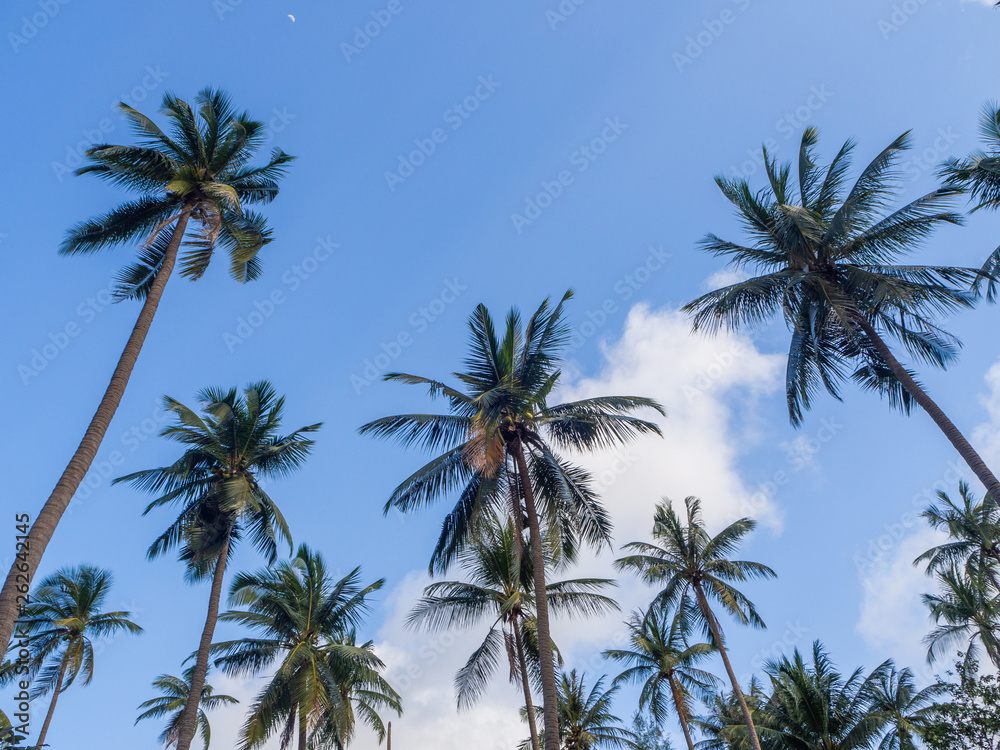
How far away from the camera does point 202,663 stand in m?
17.6

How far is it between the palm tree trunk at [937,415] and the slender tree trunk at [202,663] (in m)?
18.4

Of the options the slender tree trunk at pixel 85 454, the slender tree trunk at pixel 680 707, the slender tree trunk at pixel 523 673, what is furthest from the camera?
the slender tree trunk at pixel 680 707

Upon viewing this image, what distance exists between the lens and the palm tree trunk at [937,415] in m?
13.2

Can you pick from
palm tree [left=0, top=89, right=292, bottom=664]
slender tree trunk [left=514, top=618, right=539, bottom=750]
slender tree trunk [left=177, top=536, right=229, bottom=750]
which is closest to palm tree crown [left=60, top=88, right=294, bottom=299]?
palm tree [left=0, top=89, right=292, bottom=664]

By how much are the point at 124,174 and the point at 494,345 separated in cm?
964

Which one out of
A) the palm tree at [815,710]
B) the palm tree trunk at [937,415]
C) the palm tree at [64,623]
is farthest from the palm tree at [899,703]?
the palm tree at [64,623]

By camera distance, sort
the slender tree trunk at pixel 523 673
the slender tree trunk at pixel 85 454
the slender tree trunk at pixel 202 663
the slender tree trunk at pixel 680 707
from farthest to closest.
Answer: the slender tree trunk at pixel 680 707 < the slender tree trunk at pixel 523 673 < the slender tree trunk at pixel 202 663 < the slender tree trunk at pixel 85 454

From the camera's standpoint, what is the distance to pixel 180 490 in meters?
19.8

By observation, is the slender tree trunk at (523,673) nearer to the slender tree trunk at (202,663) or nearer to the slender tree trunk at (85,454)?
the slender tree trunk at (202,663)

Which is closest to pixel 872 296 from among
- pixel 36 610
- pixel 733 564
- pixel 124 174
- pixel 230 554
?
pixel 733 564

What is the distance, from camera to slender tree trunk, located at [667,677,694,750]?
83.5 feet

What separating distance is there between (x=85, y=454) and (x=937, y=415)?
16.9 m

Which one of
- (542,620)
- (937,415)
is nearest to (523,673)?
(542,620)

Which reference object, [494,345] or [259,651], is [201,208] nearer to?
[494,345]
